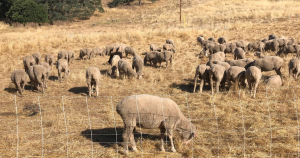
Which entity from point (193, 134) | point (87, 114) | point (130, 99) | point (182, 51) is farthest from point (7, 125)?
point (182, 51)

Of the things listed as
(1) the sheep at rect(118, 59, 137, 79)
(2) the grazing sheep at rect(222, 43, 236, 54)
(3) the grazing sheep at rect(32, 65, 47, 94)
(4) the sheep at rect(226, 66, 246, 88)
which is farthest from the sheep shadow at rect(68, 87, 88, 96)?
(2) the grazing sheep at rect(222, 43, 236, 54)

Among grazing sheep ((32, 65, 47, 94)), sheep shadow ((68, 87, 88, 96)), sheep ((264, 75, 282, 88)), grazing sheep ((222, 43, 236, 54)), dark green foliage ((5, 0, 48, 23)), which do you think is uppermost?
dark green foliage ((5, 0, 48, 23))

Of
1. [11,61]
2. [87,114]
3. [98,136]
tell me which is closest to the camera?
[98,136]

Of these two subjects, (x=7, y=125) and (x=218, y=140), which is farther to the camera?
(x=7, y=125)

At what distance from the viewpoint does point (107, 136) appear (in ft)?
27.3

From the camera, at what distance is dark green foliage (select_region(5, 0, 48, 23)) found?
42719 millimetres

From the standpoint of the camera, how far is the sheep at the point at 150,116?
6.93 meters

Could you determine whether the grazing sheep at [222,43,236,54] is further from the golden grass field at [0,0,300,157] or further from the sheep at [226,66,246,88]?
the sheep at [226,66,246,88]

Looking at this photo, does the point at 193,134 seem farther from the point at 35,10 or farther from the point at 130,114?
the point at 35,10

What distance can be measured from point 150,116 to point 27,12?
42.4 m

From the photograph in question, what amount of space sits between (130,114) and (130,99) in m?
0.41

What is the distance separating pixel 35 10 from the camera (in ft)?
142

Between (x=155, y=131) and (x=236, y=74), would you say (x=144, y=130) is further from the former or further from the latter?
(x=236, y=74)

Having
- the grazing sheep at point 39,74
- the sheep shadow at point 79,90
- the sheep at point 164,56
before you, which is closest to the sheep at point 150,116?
the sheep shadow at point 79,90
